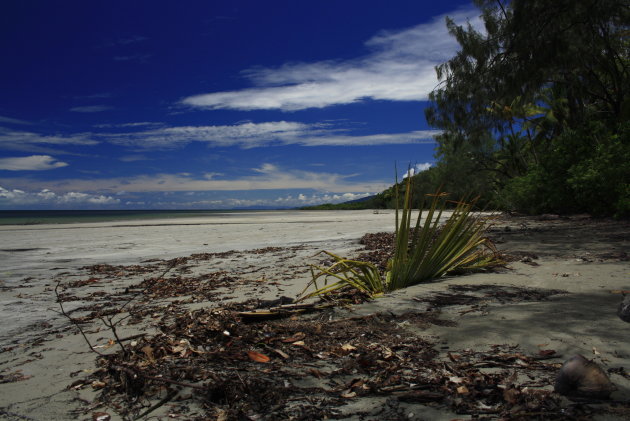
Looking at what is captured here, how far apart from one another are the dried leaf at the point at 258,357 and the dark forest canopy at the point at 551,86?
4.51 m

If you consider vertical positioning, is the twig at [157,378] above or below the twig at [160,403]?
above

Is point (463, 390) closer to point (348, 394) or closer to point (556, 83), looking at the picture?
point (348, 394)

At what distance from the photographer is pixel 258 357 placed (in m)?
2.23

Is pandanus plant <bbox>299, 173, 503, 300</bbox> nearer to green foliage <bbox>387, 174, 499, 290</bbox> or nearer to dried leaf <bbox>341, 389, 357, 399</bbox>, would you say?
green foliage <bbox>387, 174, 499, 290</bbox>

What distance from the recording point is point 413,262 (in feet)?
13.4

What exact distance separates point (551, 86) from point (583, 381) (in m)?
16.7

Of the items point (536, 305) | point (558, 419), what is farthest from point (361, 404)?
point (536, 305)

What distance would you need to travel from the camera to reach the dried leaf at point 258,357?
7.22ft

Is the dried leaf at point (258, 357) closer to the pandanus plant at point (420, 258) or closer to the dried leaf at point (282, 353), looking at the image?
the dried leaf at point (282, 353)

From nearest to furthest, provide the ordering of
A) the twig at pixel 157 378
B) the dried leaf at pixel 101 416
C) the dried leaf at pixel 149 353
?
the dried leaf at pixel 101 416 < the twig at pixel 157 378 < the dried leaf at pixel 149 353

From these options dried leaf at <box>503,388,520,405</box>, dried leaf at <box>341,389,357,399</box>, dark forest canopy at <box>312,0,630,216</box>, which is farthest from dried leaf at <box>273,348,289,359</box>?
dark forest canopy at <box>312,0,630,216</box>

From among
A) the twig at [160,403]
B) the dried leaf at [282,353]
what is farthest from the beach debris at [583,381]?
the twig at [160,403]

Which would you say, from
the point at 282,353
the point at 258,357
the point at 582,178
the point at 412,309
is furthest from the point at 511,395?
the point at 582,178

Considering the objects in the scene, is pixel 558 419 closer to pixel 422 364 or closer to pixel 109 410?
pixel 422 364
